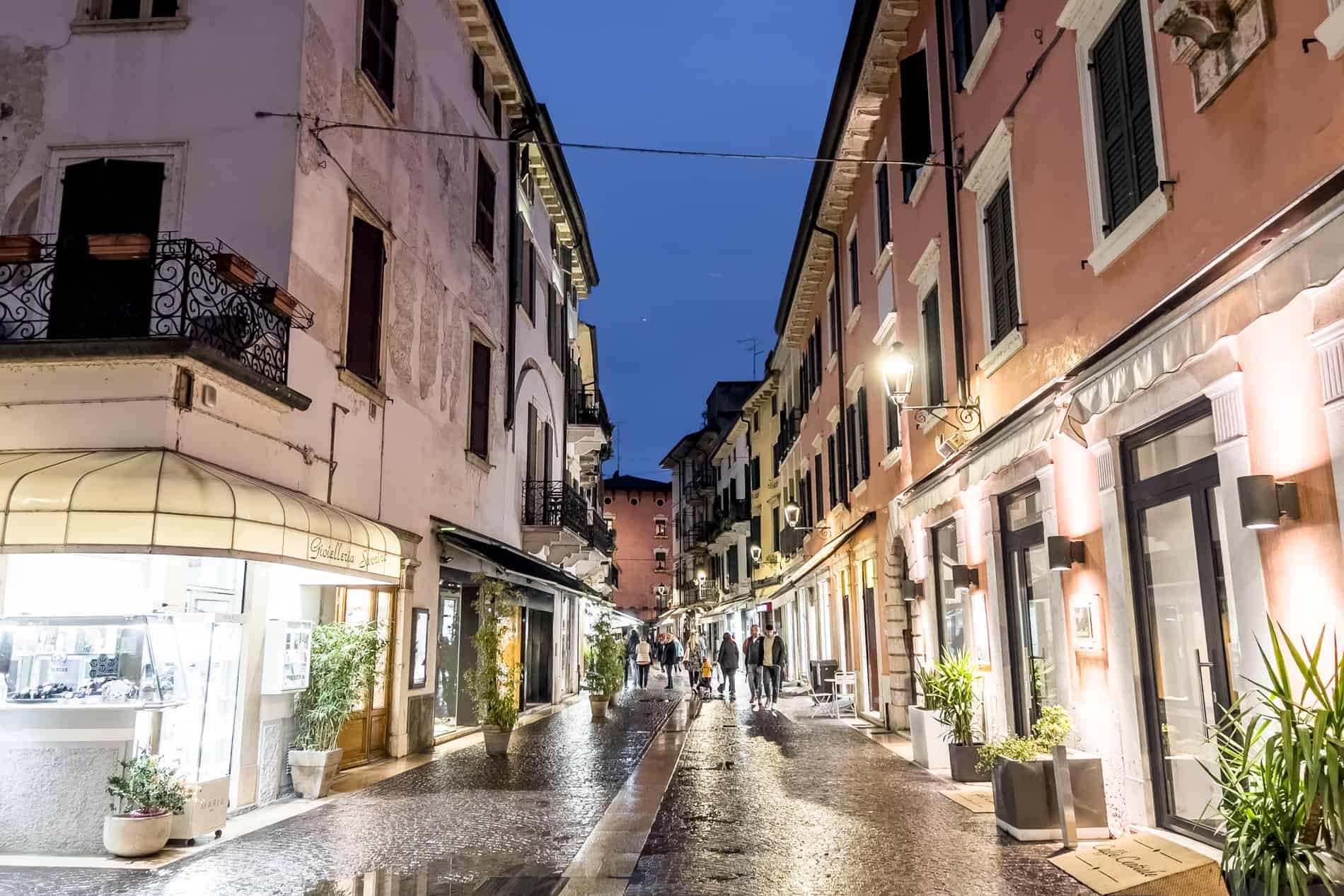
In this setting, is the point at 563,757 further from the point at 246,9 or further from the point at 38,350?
the point at 246,9

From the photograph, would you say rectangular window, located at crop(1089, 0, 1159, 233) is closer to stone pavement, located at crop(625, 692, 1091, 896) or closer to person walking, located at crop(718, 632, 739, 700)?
stone pavement, located at crop(625, 692, 1091, 896)

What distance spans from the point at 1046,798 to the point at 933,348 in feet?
24.7

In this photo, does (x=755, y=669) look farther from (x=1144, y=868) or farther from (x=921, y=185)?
(x=1144, y=868)

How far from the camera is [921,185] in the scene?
13.5 meters

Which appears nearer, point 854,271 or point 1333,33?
point 1333,33

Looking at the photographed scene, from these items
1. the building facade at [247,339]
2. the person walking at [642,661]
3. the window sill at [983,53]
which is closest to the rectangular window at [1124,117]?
the window sill at [983,53]

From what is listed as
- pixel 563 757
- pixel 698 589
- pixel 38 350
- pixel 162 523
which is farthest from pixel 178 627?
pixel 698 589

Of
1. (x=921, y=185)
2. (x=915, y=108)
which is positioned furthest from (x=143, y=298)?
(x=915, y=108)

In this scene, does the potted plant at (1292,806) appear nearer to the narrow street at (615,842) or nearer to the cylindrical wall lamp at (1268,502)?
the cylindrical wall lamp at (1268,502)

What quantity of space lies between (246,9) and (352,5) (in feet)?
5.68

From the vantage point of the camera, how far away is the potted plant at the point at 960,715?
1016 centimetres

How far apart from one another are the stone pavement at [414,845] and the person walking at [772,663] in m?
9.89

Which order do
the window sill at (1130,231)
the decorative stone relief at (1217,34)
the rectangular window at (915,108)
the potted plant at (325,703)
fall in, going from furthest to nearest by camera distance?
the rectangular window at (915,108), the potted plant at (325,703), the window sill at (1130,231), the decorative stone relief at (1217,34)

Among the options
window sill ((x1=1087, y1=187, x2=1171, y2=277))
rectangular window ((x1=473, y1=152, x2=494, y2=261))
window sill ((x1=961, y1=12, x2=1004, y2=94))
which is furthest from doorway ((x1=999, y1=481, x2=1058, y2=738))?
rectangular window ((x1=473, y1=152, x2=494, y2=261))
